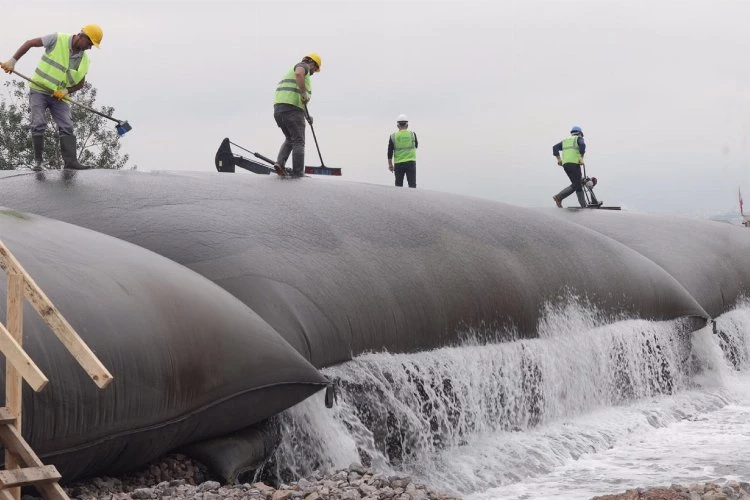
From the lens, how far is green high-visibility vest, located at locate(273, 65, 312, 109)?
16188mm

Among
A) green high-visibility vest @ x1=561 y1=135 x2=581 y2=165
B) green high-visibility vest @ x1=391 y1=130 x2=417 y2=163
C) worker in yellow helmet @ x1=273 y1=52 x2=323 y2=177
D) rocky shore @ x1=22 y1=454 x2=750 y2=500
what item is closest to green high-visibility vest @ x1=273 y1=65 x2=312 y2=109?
worker in yellow helmet @ x1=273 y1=52 x2=323 y2=177

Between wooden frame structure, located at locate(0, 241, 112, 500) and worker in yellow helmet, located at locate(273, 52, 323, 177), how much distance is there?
9871mm

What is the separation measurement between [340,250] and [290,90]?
4108 mm

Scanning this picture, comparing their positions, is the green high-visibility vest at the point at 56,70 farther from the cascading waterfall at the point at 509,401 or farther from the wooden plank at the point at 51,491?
the wooden plank at the point at 51,491

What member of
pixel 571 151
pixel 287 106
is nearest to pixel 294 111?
pixel 287 106

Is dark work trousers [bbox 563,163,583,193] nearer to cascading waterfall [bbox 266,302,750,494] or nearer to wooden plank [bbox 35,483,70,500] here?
cascading waterfall [bbox 266,302,750,494]

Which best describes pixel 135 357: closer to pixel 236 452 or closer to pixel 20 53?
pixel 236 452

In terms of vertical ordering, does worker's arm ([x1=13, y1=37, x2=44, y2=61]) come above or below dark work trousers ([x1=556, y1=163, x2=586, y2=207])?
above

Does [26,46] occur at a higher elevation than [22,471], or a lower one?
higher

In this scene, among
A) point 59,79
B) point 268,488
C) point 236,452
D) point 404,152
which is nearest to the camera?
point 268,488

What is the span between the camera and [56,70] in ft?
44.4

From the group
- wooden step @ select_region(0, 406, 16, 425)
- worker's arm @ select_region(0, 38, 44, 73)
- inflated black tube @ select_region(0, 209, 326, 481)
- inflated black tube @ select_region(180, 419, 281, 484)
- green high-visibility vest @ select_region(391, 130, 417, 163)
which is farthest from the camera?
green high-visibility vest @ select_region(391, 130, 417, 163)

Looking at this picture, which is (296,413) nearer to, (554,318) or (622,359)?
(554,318)

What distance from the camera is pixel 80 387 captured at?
786 centimetres
